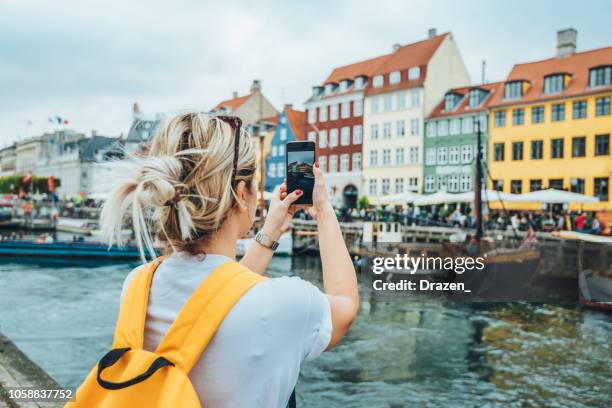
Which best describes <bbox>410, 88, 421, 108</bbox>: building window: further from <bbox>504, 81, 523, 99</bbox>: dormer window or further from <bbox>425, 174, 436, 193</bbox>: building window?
<bbox>504, 81, 523, 99</bbox>: dormer window

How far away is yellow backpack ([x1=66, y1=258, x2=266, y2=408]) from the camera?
974mm

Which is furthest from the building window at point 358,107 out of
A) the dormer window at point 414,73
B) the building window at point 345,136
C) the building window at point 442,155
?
the building window at point 442,155

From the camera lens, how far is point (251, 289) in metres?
1.00

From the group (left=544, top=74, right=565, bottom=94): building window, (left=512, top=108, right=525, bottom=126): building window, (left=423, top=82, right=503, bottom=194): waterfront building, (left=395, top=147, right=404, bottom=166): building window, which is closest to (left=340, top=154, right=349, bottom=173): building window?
(left=395, top=147, right=404, bottom=166): building window

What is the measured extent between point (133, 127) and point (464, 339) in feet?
36.4

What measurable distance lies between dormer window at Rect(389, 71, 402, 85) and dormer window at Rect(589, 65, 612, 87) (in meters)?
14.3

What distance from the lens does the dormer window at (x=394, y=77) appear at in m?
41.7

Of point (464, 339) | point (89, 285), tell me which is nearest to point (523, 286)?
point (464, 339)

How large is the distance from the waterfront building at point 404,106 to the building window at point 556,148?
30.7 ft

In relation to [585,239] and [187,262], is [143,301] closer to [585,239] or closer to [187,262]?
[187,262]

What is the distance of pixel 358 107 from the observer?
43.5 metres

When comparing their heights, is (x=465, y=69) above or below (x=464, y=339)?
above

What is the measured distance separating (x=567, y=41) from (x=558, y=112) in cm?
550

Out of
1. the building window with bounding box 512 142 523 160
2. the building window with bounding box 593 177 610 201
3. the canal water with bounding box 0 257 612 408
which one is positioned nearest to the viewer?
the canal water with bounding box 0 257 612 408
